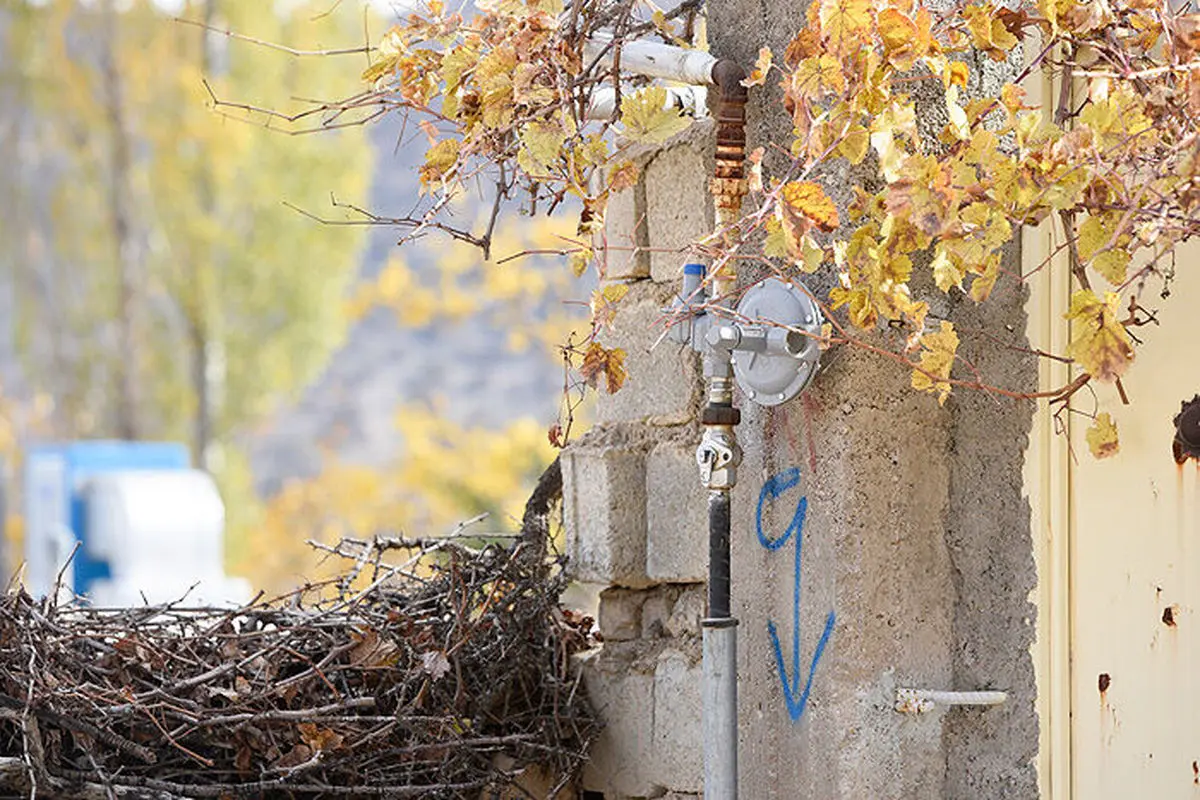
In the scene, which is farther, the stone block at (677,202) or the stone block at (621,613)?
the stone block at (621,613)

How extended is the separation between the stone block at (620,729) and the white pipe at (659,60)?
1013 mm

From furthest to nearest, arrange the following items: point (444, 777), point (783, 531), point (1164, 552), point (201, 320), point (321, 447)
A: point (321, 447)
point (201, 320)
point (444, 777)
point (783, 531)
point (1164, 552)

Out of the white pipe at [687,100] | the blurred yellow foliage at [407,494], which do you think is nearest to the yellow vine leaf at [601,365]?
the white pipe at [687,100]

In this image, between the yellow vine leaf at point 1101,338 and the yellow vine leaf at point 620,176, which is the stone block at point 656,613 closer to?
the yellow vine leaf at point 620,176

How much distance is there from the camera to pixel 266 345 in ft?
47.1

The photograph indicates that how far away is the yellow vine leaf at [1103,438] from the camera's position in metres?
2.10

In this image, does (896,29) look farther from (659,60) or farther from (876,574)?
(876,574)

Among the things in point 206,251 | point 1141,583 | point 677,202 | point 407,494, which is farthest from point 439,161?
point 206,251

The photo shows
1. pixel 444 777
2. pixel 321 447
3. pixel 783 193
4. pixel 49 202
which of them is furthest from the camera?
pixel 321 447

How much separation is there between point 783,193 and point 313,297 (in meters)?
12.5

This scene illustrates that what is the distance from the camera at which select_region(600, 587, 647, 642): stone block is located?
115 inches

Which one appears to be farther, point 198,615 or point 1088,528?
point 198,615

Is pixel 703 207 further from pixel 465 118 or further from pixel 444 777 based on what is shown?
pixel 444 777

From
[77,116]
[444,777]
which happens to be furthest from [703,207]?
[77,116]
